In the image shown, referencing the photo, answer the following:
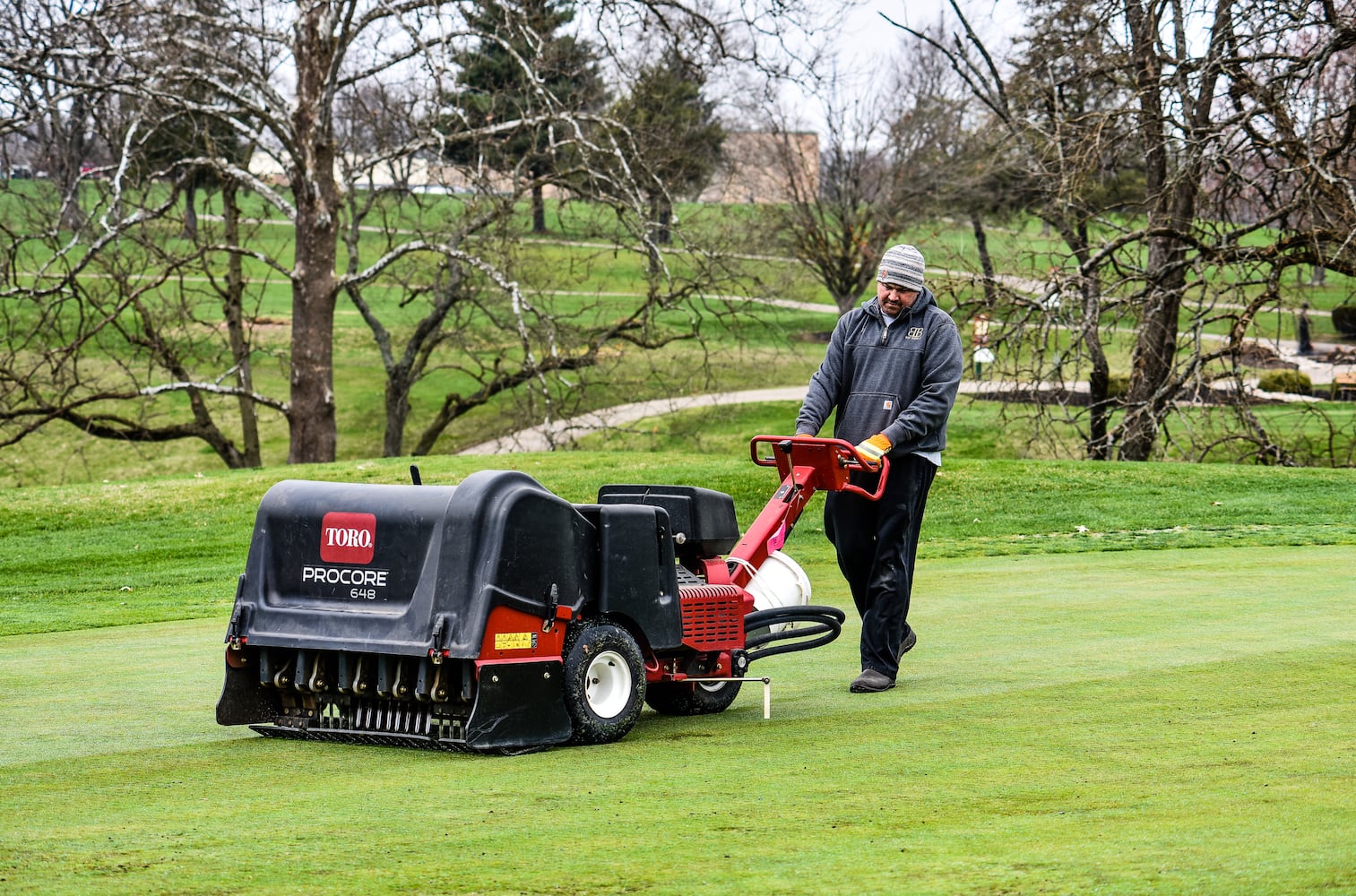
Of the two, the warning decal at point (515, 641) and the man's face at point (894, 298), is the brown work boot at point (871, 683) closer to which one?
the man's face at point (894, 298)

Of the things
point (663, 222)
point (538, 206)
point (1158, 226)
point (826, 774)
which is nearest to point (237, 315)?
point (538, 206)

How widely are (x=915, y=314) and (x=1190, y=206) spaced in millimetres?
17323

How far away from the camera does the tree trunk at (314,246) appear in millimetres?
19609

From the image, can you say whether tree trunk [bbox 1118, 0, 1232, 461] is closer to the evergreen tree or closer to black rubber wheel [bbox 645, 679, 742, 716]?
the evergreen tree

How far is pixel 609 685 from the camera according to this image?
538 cm

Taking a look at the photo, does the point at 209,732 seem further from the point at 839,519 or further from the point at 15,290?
the point at 15,290

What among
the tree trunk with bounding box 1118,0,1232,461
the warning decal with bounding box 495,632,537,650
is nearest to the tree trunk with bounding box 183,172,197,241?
the tree trunk with bounding box 1118,0,1232,461

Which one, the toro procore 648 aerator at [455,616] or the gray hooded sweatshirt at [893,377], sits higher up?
the gray hooded sweatshirt at [893,377]

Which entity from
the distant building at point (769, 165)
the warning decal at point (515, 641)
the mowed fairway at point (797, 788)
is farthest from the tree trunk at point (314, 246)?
the distant building at point (769, 165)

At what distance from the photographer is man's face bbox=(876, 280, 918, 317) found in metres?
6.60

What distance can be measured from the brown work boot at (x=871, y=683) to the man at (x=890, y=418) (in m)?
0.04

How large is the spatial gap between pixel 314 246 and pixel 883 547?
1561 centimetres

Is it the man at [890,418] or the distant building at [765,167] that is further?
the distant building at [765,167]

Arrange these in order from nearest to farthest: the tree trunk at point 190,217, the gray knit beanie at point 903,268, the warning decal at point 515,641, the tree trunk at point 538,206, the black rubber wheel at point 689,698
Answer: the warning decal at point 515,641, the black rubber wheel at point 689,698, the gray knit beanie at point 903,268, the tree trunk at point 538,206, the tree trunk at point 190,217
